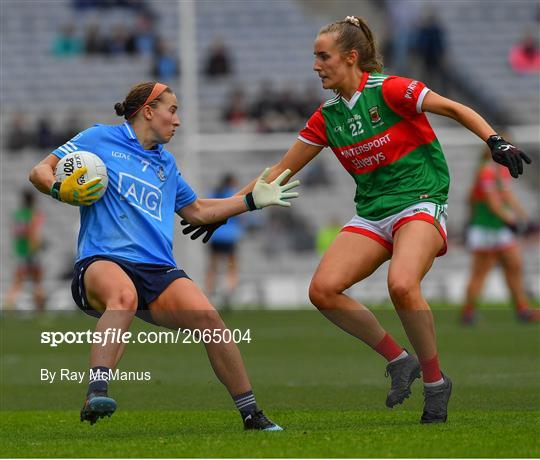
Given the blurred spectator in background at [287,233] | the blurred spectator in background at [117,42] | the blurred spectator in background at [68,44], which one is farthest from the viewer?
the blurred spectator in background at [68,44]

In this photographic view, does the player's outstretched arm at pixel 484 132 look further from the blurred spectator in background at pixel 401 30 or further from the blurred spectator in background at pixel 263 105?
the blurred spectator in background at pixel 401 30

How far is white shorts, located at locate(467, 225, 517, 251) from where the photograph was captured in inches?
642

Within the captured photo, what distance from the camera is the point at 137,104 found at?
7418 mm

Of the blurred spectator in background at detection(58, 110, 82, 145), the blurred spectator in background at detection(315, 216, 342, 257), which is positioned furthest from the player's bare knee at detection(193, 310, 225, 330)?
the blurred spectator in background at detection(58, 110, 82, 145)

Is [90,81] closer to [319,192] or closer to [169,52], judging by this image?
[169,52]

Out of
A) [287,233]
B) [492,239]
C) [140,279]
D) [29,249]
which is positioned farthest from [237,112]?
[140,279]

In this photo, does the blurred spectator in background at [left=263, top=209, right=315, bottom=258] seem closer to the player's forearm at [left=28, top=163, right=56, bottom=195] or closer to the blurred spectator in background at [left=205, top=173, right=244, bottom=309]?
the blurred spectator in background at [left=205, top=173, right=244, bottom=309]

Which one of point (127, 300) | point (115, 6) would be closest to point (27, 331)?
point (127, 300)

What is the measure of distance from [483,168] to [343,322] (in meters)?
9.15

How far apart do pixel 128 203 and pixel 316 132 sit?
1312 mm

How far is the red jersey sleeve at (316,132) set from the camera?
25.7 feet

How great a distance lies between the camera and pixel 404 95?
24.2 feet

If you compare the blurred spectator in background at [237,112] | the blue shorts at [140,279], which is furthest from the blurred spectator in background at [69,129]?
the blue shorts at [140,279]

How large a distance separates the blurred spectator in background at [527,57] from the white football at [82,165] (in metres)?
22.2
